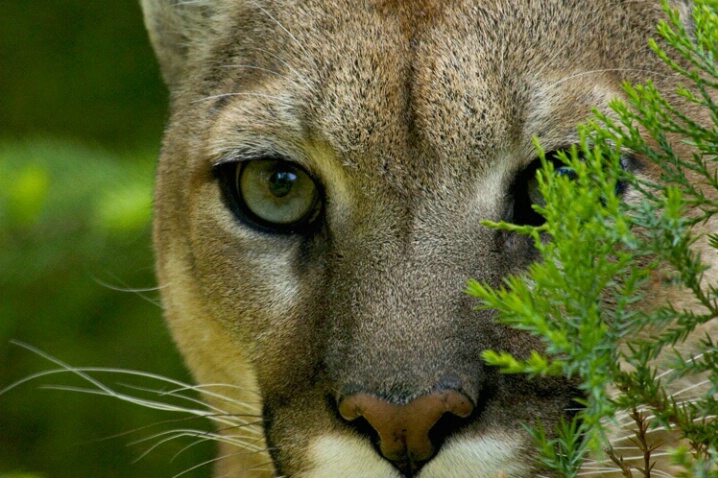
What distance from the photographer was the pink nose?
7.87ft

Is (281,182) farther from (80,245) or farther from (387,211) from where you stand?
(80,245)

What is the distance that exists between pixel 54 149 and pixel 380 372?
282 cm

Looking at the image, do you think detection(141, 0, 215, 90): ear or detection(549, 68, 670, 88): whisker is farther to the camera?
detection(141, 0, 215, 90): ear

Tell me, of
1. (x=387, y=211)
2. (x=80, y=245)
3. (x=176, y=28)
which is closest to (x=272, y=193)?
(x=387, y=211)

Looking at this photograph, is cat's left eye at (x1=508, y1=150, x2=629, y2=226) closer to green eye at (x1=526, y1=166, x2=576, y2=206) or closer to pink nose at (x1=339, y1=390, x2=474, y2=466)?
green eye at (x1=526, y1=166, x2=576, y2=206)

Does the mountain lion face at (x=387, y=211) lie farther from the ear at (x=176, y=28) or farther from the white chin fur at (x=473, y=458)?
the ear at (x=176, y=28)

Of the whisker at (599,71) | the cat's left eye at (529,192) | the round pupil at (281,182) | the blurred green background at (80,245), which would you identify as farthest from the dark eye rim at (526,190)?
the blurred green background at (80,245)

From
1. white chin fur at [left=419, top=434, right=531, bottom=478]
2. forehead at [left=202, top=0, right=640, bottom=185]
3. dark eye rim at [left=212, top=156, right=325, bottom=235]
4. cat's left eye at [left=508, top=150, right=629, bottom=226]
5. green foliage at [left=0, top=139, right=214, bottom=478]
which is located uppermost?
forehead at [left=202, top=0, right=640, bottom=185]

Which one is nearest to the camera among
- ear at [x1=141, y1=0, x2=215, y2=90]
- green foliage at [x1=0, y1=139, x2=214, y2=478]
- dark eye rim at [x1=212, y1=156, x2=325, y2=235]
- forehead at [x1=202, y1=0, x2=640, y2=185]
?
forehead at [x1=202, y1=0, x2=640, y2=185]

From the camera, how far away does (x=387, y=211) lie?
9.18ft

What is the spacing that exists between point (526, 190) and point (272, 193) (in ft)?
2.66

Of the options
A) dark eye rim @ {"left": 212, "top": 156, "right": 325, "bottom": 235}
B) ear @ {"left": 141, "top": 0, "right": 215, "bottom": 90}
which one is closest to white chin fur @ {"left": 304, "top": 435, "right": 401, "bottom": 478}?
dark eye rim @ {"left": 212, "top": 156, "right": 325, "bottom": 235}

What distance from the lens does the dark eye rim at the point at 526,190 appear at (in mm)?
2770

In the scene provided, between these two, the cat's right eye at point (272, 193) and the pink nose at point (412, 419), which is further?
the cat's right eye at point (272, 193)
